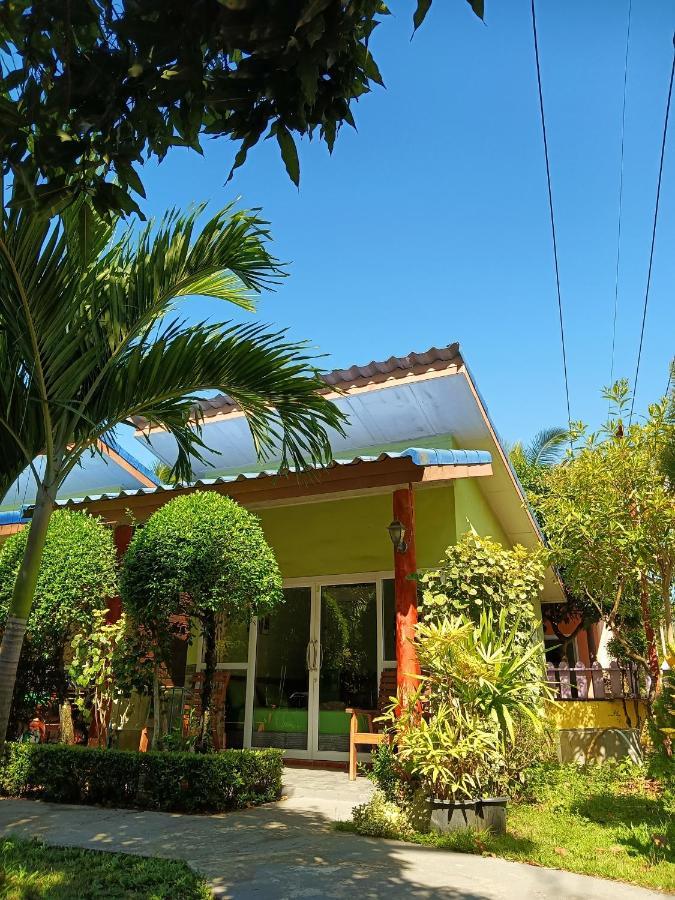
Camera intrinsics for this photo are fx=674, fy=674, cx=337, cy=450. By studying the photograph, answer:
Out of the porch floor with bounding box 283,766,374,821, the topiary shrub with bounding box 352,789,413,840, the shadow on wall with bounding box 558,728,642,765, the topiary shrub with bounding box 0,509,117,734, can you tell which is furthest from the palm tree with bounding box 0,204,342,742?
the shadow on wall with bounding box 558,728,642,765

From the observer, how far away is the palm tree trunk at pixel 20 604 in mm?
3926

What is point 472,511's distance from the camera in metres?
9.57

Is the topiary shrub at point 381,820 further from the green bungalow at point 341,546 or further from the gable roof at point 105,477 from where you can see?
the gable roof at point 105,477

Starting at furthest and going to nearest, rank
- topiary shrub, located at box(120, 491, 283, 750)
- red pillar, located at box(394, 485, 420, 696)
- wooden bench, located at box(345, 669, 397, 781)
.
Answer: wooden bench, located at box(345, 669, 397, 781)
red pillar, located at box(394, 485, 420, 696)
topiary shrub, located at box(120, 491, 283, 750)

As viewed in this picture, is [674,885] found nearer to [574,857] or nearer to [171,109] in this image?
[574,857]

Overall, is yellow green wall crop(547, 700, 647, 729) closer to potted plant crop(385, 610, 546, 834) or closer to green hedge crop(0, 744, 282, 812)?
potted plant crop(385, 610, 546, 834)

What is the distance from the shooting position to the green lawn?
3445mm

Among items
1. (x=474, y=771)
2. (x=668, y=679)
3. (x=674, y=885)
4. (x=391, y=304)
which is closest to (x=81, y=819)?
(x=474, y=771)

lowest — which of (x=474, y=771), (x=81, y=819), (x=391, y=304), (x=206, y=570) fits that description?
(x=81, y=819)

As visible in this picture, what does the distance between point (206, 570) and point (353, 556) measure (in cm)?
341

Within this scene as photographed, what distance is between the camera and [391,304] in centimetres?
1044

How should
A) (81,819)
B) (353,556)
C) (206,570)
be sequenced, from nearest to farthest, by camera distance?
(81,819) → (206,570) → (353,556)

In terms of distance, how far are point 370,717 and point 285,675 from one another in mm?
1541

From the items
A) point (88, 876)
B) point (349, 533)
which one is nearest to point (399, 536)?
point (349, 533)
